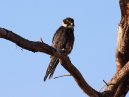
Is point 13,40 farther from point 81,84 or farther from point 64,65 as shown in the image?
point 81,84

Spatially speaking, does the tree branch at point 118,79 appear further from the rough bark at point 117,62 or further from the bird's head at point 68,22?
the bird's head at point 68,22

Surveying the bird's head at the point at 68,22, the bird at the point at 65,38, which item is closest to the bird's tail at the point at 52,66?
the bird at the point at 65,38

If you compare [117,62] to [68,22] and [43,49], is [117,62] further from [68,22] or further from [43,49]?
[43,49]

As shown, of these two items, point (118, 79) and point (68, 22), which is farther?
point (68, 22)

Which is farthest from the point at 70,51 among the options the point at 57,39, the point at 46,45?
the point at 46,45

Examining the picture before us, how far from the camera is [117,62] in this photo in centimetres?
838

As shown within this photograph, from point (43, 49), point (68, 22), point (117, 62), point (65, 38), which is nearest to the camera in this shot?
point (43, 49)

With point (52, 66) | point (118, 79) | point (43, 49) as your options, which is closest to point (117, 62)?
point (118, 79)

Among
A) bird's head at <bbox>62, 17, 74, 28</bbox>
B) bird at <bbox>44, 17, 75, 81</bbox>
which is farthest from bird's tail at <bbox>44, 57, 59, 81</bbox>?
bird's head at <bbox>62, 17, 74, 28</bbox>

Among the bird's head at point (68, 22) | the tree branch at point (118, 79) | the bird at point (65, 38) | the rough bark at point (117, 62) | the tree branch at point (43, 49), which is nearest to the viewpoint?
the tree branch at point (43, 49)

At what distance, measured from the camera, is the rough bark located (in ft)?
21.8

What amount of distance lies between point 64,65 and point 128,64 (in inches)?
51.1

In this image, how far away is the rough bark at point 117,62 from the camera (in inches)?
261

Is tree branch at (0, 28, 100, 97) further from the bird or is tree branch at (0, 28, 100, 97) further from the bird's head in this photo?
the bird's head
